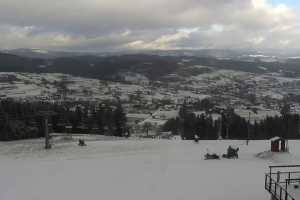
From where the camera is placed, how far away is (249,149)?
40.1 m

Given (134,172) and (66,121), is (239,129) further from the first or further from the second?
(134,172)

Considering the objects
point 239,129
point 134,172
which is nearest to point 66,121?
point 239,129

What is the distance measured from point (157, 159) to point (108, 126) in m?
48.6

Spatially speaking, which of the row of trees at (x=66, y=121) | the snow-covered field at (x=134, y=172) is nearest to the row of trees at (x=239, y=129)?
the row of trees at (x=66, y=121)

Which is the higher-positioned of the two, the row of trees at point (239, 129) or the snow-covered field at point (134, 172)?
the snow-covered field at point (134, 172)

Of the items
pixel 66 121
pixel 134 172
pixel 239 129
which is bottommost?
pixel 239 129

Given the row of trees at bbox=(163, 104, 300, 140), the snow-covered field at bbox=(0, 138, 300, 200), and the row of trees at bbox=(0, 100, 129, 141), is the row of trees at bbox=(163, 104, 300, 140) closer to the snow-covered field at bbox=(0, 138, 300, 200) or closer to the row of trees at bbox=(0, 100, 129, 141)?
the row of trees at bbox=(0, 100, 129, 141)

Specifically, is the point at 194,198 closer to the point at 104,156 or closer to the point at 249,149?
the point at 104,156

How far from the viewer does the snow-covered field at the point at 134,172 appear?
2388cm

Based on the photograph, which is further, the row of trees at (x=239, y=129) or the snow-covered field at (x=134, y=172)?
the row of trees at (x=239, y=129)

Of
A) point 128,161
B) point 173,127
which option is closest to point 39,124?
point 173,127

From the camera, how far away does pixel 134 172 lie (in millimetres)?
29672

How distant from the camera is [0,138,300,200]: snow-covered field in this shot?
78.3ft

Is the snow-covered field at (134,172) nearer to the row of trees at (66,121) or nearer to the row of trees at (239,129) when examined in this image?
the row of trees at (66,121)
